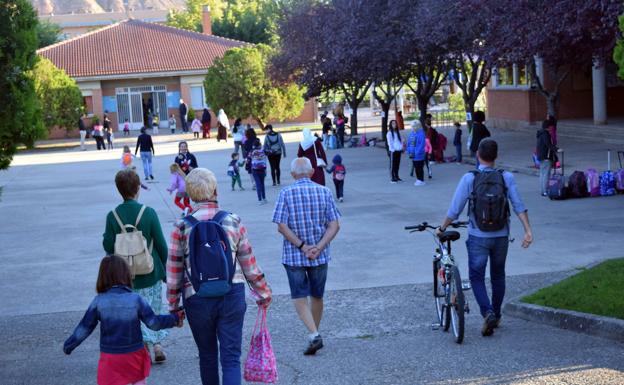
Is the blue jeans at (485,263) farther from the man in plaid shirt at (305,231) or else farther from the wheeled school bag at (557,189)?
the wheeled school bag at (557,189)

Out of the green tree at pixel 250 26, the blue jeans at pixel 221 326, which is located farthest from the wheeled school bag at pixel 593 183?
the green tree at pixel 250 26

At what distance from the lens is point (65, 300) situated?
37.4ft

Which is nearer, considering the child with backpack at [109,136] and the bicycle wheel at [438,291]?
the bicycle wheel at [438,291]

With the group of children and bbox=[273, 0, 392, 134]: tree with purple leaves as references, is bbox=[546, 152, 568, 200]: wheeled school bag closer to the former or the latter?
the group of children

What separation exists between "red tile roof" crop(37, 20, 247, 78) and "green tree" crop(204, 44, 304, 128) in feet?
28.4

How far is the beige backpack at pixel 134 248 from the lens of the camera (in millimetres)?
7633

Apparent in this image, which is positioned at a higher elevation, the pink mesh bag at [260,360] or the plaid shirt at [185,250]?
the plaid shirt at [185,250]

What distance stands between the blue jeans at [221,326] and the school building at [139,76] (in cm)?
5185

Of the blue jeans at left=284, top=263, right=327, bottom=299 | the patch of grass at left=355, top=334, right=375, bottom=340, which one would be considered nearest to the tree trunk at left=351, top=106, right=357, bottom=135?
the patch of grass at left=355, top=334, right=375, bottom=340

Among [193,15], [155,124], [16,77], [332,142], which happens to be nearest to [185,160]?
[16,77]

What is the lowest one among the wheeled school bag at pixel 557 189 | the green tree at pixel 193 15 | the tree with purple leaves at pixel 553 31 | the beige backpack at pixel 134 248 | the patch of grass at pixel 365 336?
the patch of grass at pixel 365 336

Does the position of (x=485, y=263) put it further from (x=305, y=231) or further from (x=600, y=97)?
(x=600, y=97)

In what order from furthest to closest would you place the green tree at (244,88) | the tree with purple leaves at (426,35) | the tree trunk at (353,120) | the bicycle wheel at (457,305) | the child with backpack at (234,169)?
the green tree at (244,88), the tree trunk at (353,120), the tree with purple leaves at (426,35), the child with backpack at (234,169), the bicycle wheel at (457,305)

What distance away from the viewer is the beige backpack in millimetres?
7633
